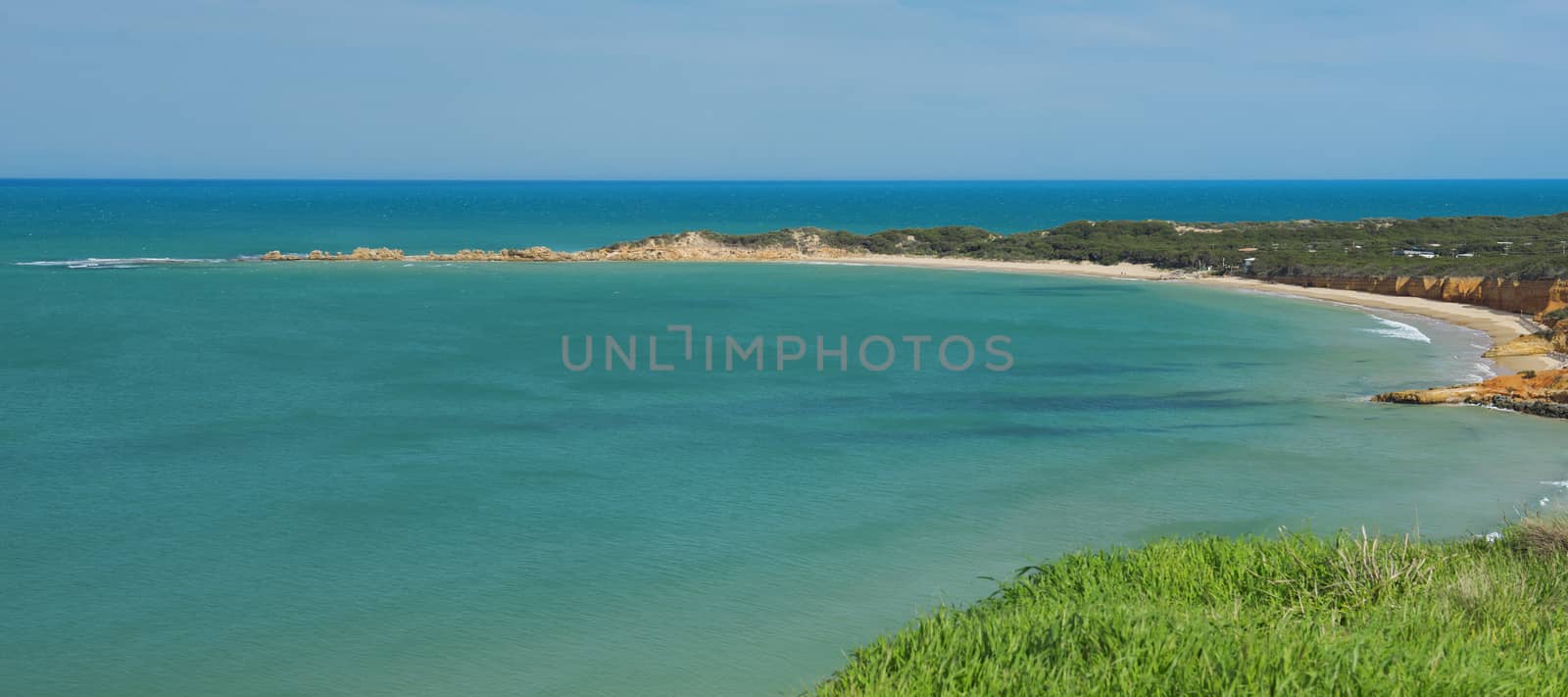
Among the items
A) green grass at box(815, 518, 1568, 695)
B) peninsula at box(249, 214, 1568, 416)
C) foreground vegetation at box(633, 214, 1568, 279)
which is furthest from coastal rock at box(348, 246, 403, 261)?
green grass at box(815, 518, 1568, 695)

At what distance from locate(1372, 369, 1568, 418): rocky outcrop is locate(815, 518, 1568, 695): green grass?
15.8 m

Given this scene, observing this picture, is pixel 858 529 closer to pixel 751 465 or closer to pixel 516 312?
pixel 751 465

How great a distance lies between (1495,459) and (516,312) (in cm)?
3459

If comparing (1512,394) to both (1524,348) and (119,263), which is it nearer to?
(1524,348)

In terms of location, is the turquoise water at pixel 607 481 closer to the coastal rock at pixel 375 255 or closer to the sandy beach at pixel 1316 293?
the sandy beach at pixel 1316 293

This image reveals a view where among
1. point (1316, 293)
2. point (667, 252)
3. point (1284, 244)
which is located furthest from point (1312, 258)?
point (667, 252)

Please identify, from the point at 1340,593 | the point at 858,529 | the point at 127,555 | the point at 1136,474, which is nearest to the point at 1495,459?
the point at 1136,474

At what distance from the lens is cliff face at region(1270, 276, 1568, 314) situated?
4418 cm

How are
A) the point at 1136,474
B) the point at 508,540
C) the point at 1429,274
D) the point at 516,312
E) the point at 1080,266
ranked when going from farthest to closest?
the point at 1080,266 < the point at 1429,274 < the point at 516,312 < the point at 1136,474 < the point at 508,540

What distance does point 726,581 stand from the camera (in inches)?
622

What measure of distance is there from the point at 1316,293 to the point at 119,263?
6198 cm

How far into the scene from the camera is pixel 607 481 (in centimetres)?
2091

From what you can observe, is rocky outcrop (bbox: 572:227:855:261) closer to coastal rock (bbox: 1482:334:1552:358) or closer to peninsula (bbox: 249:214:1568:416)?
peninsula (bbox: 249:214:1568:416)

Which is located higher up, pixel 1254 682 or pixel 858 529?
pixel 1254 682
